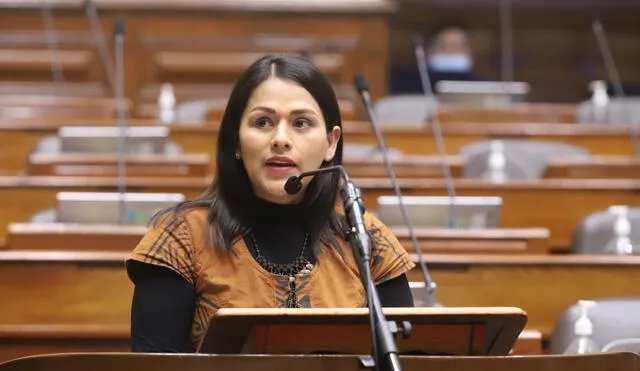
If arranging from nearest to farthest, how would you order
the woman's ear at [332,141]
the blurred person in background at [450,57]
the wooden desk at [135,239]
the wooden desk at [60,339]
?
the woman's ear at [332,141] → the wooden desk at [60,339] → the wooden desk at [135,239] → the blurred person in background at [450,57]

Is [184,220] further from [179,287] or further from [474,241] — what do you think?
[474,241]

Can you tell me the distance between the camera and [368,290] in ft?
3.06

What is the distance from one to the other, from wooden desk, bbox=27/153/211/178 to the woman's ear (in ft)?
5.03

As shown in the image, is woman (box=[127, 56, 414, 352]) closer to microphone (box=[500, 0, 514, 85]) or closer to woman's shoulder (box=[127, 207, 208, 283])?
woman's shoulder (box=[127, 207, 208, 283])

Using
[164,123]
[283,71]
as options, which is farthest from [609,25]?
[283,71]

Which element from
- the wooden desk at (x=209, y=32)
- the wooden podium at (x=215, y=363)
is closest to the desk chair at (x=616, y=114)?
the wooden desk at (x=209, y=32)

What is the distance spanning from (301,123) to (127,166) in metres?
1.68

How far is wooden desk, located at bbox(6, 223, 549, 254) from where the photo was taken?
7.14ft

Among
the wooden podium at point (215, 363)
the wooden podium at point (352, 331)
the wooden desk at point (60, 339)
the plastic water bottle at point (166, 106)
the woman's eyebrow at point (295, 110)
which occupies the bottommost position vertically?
the wooden desk at point (60, 339)

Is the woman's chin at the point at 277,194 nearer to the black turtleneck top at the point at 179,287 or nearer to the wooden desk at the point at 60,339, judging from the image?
the black turtleneck top at the point at 179,287

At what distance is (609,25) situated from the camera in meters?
5.16

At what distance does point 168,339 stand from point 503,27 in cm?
414

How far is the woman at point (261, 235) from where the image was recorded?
1.25m

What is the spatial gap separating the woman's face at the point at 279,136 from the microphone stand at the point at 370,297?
21 centimetres
